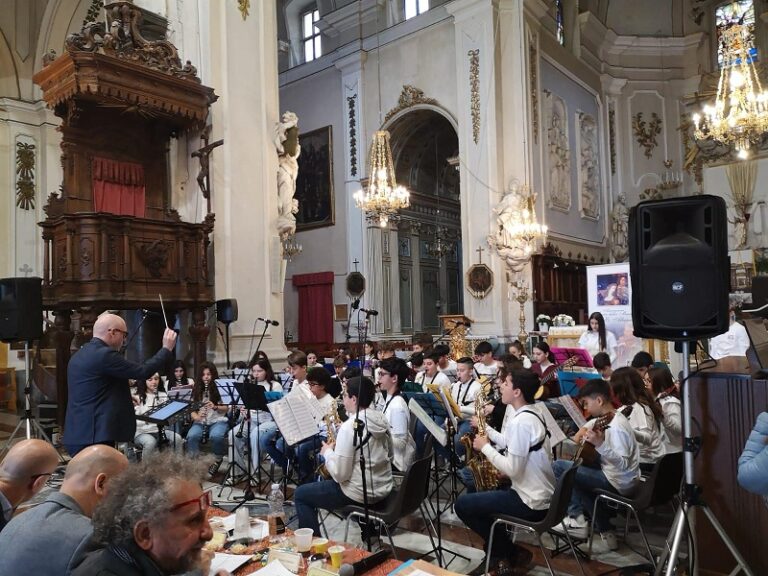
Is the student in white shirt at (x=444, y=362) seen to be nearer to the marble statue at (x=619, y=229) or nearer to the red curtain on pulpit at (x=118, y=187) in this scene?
the red curtain on pulpit at (x=118, y=187)

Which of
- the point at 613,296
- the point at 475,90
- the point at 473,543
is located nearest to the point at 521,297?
the point at 613,296

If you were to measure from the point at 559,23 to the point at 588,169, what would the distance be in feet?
14.5

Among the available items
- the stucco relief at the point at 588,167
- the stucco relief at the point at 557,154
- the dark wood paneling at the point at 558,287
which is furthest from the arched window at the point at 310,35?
the dark wood paneling at the point at 558,287

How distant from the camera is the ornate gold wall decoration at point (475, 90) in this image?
15.8m

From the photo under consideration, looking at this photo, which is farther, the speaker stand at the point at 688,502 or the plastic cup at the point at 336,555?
the speaker stand at the point at 688,502

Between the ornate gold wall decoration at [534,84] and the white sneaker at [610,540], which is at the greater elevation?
the ornate gold wall decoration at [534,84]

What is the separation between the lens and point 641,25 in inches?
840

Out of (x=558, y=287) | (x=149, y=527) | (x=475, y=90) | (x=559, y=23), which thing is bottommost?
(x=149, y=527)

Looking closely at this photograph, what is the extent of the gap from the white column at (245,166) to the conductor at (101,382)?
5168 millimetres

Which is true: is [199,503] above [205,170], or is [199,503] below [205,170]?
below

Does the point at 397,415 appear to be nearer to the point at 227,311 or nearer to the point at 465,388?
the point at 465,388

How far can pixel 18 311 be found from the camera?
268 inches

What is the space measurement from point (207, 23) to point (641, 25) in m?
A: 16.8

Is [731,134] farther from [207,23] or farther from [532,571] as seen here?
[532,571]
